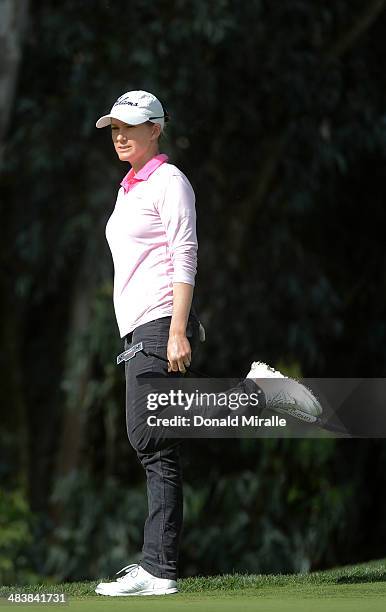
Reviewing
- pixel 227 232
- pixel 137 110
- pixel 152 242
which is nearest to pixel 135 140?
pixel 137 110

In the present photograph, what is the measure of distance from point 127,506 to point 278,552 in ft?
3.70

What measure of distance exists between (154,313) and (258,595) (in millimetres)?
887

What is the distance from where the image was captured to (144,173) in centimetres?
413

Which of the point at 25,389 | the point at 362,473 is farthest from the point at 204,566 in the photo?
the point at 25,389

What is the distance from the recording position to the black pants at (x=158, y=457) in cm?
402

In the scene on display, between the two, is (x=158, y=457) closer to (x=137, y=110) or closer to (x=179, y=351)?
(x=179, y=351)

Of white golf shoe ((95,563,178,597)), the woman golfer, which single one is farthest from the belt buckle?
white golf shoe ((95,563,178,597))

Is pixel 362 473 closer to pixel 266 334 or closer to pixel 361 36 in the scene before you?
pixel 266 334

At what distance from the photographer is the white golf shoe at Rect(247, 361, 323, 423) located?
4074mm

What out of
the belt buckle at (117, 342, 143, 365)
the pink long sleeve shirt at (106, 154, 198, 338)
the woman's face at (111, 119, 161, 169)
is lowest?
the belt buckle at (117, 342, 143, 365)

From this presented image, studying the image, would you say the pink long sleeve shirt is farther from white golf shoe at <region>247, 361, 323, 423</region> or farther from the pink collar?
white golf shoe at <region>247, 361, 323, 423</region>

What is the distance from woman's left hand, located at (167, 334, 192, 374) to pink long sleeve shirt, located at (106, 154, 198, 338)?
0.51 ft

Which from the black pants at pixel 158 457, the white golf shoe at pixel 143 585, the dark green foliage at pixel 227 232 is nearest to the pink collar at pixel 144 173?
the black pants at pixel 158 457

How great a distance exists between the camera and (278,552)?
10.4 meters
